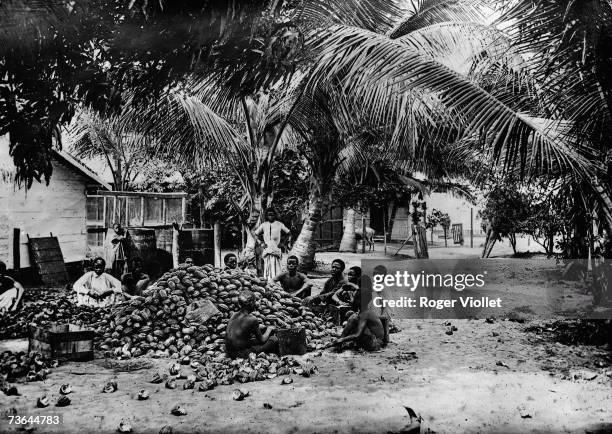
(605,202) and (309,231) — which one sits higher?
(605,202)

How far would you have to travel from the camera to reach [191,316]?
719 centimetres

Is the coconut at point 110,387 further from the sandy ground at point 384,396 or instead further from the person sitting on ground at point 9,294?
the person sitting on ground at point 9,294

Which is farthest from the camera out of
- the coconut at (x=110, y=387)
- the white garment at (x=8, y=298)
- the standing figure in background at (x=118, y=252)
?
the standing figure in background at (x=118, y=252)

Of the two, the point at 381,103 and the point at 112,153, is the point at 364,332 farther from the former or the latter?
the point at 112,153

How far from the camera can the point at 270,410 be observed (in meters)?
4.76

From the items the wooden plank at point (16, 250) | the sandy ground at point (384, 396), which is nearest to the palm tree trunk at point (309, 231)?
the wooden plank at point (16, 250)

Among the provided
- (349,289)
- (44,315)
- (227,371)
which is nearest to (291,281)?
(349,289)

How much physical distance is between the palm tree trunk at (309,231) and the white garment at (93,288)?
5.26 meters

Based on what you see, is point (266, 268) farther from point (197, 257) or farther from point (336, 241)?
point (336, 241)

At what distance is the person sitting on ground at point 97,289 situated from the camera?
27.1 ft

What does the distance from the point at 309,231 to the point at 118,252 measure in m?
4.07

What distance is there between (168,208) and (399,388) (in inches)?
324

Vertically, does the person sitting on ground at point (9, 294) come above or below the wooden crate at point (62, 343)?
above

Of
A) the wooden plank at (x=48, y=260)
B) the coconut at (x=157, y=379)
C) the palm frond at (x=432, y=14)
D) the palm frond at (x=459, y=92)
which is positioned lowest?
the coconut at (x=157, y=379)
